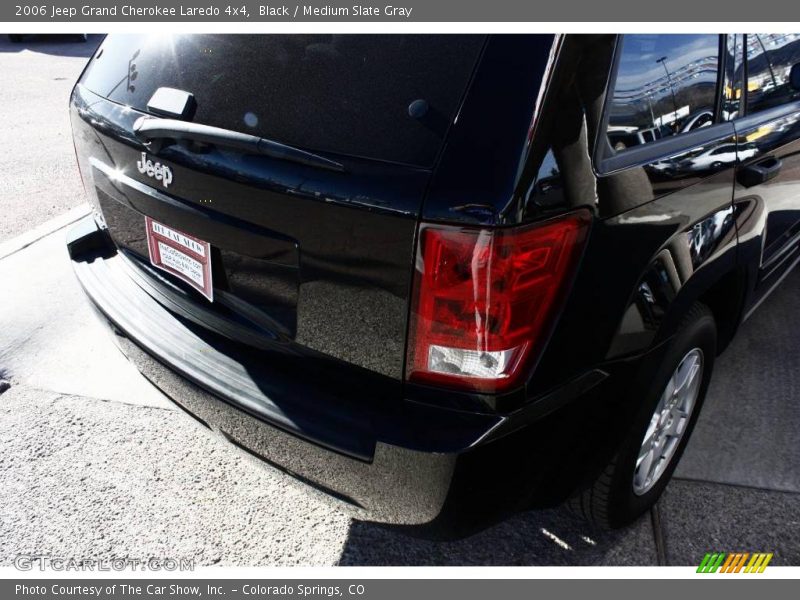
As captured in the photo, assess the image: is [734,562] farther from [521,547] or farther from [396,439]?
[396,439]

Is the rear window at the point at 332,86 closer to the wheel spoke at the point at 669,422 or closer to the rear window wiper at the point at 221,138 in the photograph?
the rear window wiper at the point at 221,138

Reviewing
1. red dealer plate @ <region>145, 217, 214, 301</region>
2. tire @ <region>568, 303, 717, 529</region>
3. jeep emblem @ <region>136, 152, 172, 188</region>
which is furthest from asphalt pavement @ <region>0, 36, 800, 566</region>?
jeep emblem @ <region>136, 152, 172, 188</region>

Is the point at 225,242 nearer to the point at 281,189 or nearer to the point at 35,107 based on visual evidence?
the point at 281,189

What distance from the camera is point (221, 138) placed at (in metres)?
1.68

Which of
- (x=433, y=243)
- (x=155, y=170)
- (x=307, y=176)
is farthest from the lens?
(x=155, y=170)

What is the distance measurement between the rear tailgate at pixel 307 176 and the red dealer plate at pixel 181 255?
0.08ft

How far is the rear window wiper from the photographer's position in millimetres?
1566

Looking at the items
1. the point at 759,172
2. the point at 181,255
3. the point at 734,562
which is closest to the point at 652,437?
the point at 734,562

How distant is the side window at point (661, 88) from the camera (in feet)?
5.32

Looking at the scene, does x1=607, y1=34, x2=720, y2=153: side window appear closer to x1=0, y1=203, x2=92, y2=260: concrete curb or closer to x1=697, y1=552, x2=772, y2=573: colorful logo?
x1=697, y1=552, x2=772, y2=573: colorful logo

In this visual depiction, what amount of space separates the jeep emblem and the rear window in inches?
6.6

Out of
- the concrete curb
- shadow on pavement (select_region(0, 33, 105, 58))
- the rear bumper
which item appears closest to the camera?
the rear bumper

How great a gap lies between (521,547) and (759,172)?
1473mm

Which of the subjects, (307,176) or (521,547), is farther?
(521,547)
